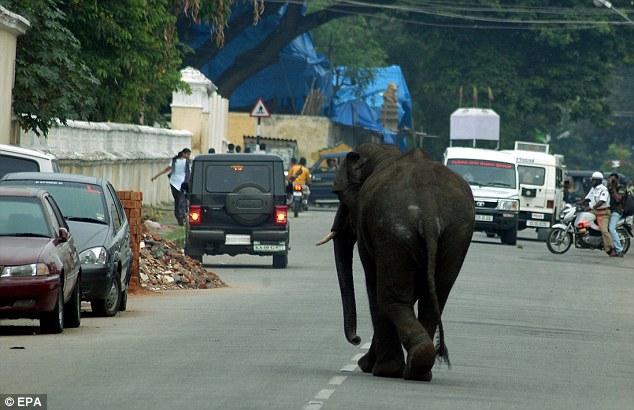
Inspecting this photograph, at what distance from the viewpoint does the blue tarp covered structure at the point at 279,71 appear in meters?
66.9

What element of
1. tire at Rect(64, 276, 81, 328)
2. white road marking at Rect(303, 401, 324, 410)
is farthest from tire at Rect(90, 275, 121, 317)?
white road marking at Rect(303, 401, 324, 410)

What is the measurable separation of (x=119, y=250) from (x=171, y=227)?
19.9 m

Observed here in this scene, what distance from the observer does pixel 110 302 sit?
19.7m

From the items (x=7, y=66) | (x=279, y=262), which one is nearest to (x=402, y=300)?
(x=279, y=262)

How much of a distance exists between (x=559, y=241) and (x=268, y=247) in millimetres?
12359

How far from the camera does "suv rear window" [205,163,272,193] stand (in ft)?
98.5

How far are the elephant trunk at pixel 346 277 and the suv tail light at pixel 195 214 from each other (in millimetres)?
15783

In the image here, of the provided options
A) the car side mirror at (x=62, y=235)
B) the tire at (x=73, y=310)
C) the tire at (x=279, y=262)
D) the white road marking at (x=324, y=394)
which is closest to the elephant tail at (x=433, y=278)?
the white road marking at (x=324, y=394)

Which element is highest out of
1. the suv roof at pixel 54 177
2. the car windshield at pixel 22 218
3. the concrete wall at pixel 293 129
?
the concrete wall at pixel 293 129

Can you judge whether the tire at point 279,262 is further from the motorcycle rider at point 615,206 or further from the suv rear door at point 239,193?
the motorcycle rider at point 615,206

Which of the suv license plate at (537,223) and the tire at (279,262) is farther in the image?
the suv license plate at (537,223)

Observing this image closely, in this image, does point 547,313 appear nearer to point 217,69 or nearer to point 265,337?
point 265,337

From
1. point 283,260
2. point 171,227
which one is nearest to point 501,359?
point 283,260

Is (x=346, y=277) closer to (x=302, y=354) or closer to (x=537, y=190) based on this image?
(x=302, y=354)
